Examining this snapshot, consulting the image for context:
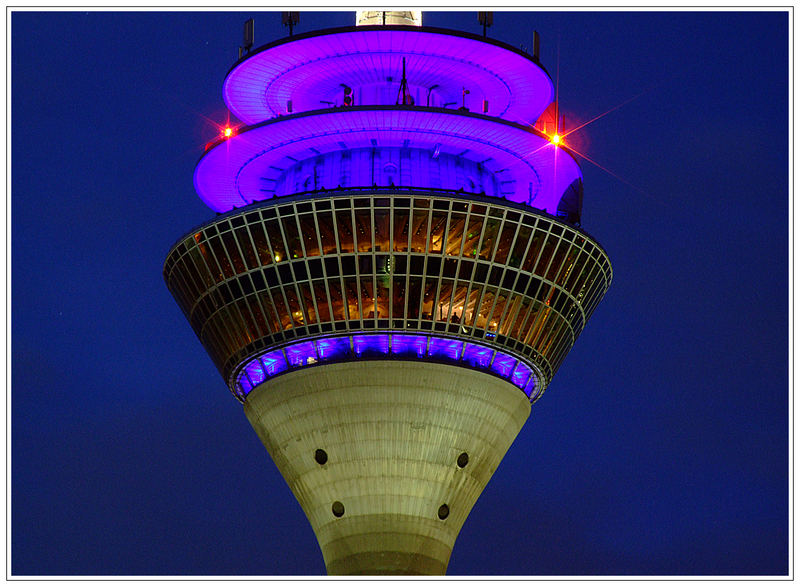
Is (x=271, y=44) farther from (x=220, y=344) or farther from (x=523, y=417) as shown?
(x=523, y=417)

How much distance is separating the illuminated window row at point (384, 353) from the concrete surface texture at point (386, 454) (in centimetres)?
61

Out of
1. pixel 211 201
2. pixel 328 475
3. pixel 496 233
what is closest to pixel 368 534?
pixel 328 475

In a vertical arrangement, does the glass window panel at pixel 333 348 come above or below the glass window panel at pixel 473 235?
below

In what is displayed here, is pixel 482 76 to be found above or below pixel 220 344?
above

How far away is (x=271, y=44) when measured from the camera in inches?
3366

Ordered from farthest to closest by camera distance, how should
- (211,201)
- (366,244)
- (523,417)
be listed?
(211,201) < (523,417) < (366,244)

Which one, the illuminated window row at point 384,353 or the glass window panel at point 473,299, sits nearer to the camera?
the glass window panel at point 473,299

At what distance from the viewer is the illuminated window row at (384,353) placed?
83875mm

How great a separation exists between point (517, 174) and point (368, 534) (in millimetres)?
19687

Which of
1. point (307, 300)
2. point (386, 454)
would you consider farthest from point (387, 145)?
point (386, 454)

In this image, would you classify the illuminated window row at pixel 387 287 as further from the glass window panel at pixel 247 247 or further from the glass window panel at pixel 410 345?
the glass window panel at pixel 410 345

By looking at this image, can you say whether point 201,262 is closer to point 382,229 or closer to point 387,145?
point 382,229

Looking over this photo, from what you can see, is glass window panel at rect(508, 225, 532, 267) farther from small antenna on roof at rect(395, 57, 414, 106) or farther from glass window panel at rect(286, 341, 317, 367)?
glass window panel at rect(286, 341, 317, 367)

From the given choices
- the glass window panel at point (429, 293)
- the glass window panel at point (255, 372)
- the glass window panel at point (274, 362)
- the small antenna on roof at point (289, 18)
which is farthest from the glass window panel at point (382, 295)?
the small antenna on roof at point (289, 18)
